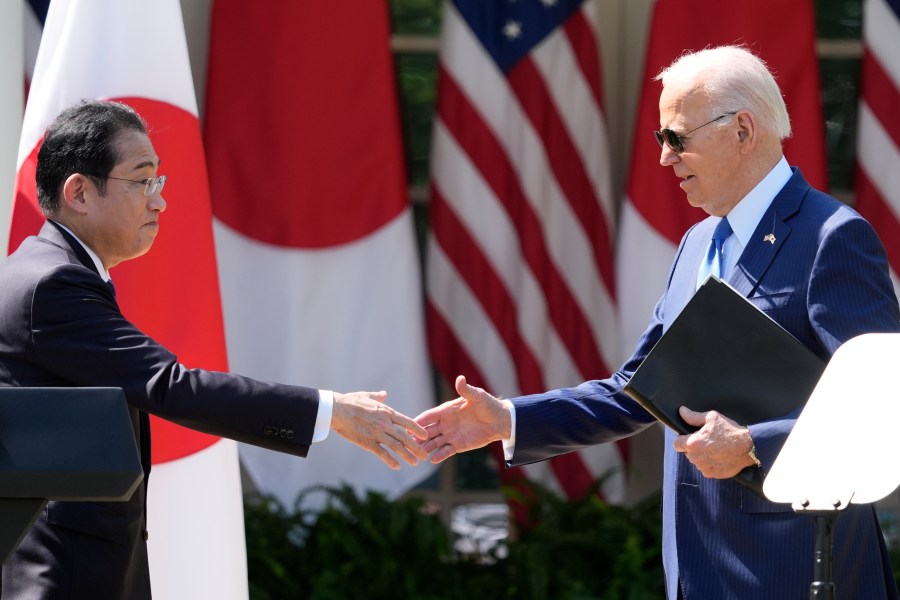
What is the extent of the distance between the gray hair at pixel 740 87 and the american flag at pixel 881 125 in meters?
2.49

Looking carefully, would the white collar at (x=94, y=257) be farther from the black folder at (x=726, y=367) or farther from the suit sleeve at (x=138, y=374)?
the black folder at (x=726, y=367)

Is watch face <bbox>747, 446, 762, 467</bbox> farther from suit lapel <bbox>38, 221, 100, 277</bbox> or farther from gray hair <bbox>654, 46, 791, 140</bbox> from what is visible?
suit lapel <bbox>38, 221, 100, 277</bbox>

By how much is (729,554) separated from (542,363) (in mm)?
2557

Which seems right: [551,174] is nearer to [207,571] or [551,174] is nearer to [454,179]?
[454,179]

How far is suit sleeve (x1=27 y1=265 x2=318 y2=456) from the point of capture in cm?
251

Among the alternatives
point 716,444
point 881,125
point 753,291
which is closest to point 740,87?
point 753,291

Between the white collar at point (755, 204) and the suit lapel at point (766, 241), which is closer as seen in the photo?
the suit lapel at point (766, 241)

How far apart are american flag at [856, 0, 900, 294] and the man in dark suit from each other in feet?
9.80

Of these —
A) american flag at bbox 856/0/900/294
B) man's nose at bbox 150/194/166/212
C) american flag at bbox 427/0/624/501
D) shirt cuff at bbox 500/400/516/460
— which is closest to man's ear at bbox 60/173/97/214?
man's nose at bbox 150/194/166/212

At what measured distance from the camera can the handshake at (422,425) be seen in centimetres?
281

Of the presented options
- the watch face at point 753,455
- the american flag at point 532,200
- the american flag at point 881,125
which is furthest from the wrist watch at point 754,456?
the american flag at point 881,125

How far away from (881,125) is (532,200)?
151 cm

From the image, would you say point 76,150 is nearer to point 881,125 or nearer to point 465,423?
point 465,423

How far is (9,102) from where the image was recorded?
Answer: 4074 millimetres
